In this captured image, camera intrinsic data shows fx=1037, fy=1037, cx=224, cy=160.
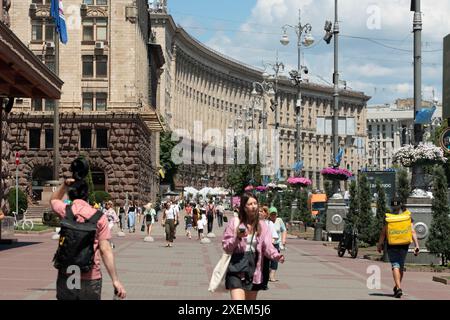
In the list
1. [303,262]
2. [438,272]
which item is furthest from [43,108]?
[438,272]

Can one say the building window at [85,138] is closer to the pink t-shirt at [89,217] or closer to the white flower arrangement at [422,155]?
the white flower arrangement at [422,155]

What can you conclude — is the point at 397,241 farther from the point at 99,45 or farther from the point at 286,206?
the point at 99,45

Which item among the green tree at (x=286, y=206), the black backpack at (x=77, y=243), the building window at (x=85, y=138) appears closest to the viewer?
the black backpack at (x=77, y=243)

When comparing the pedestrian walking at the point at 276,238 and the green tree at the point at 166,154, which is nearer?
the pedestrian walking at the point at 276,238

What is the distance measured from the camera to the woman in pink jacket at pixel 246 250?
439 inches

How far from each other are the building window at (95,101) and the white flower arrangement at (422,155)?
164 feet

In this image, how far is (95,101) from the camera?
249 ft

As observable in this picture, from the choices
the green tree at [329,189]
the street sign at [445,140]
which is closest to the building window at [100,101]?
the green tree at [329,189]

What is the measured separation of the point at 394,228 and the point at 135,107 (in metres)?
59.0

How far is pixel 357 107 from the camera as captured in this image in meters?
192

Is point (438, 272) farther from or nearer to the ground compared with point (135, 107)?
nearer to the ground

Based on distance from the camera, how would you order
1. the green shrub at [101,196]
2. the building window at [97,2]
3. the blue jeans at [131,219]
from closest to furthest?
the blue jeans at [131,219]
the green shrub at [101,196]
the building window at [97,2]

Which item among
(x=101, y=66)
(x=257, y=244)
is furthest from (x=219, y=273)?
(x=101, y=66)
